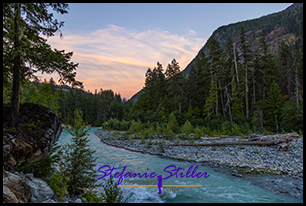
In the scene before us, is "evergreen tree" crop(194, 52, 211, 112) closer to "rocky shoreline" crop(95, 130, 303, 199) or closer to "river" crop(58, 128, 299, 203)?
"rocky shoreline" crop(95, 130, 303, 199)

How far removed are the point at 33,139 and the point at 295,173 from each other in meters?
11.0

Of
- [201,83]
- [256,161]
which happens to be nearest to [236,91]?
[201,83]

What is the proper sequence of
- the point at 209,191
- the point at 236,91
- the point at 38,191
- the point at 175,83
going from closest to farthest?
the point at 38,191, the point at 209,191, the point at 236,91, the point at 175,83

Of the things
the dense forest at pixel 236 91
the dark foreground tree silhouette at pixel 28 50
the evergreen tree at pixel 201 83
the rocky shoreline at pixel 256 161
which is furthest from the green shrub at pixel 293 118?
the dark foreground tree silhouette at pixel 28 50

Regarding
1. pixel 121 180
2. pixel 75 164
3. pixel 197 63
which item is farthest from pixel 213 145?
pixel 197 63

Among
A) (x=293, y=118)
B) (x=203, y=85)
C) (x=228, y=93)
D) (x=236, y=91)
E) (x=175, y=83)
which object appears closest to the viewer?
(x=293, y=118)

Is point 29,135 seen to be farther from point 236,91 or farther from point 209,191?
point 236,91

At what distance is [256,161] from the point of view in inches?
362

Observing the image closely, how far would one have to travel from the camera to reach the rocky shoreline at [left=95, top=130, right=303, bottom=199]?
21.9ft

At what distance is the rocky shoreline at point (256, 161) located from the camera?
6.68 meters

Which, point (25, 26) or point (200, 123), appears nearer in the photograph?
point (25, 26)

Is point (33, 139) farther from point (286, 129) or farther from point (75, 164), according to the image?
point (286, 129)

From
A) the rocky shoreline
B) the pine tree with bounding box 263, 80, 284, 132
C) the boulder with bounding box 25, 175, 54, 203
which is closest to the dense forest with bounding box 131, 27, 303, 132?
the pine tree with bounding box 263, 80, 284, 132

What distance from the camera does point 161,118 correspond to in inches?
1267
